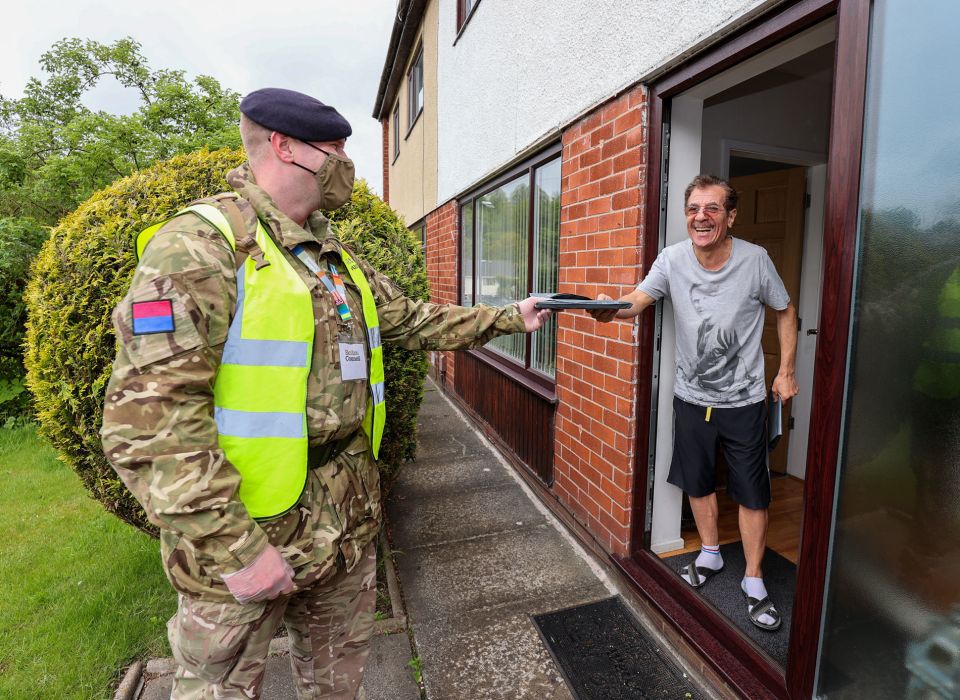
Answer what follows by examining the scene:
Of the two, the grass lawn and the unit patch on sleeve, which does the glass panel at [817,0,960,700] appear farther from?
the grass lawn

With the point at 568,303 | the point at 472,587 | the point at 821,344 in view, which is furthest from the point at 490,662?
the point at 821,344

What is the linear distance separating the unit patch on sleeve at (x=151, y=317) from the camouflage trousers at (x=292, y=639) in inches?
28.7

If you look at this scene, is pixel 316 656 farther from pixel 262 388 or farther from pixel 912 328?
pixel 912 328

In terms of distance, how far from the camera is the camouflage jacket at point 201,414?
4.02 ft

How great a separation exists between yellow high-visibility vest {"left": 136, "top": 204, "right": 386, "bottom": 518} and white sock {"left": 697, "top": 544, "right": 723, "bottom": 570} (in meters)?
2.28

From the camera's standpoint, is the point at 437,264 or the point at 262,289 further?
the point at 437,264

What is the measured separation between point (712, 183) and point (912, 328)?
4.07 feet

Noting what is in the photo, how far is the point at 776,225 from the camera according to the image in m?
4.29

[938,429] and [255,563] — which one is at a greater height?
[938,429]

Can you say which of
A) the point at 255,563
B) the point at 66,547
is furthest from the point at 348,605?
the point at 66,547

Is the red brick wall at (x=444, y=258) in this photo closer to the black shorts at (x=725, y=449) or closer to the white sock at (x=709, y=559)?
the black shorts at (x=725, y=449)

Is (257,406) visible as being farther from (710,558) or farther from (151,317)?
(710,558)

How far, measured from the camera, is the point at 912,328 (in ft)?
4.91

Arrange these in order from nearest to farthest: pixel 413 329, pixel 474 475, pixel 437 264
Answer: pixel 413 329, pixel 474 475, pixel 437 264
